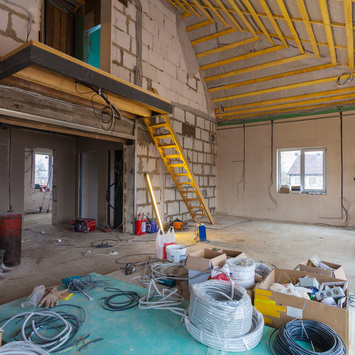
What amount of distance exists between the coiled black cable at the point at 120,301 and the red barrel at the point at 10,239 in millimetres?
1758

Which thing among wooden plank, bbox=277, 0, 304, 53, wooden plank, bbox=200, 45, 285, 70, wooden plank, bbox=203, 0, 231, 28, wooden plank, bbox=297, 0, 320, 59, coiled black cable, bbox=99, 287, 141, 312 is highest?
wooden plank, bbox=203, 0, 231, 28

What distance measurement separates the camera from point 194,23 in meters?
6.79

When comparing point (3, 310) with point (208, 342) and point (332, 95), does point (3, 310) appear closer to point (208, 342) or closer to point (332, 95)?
point (208, 342)

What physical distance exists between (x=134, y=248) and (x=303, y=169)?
5.57 metres

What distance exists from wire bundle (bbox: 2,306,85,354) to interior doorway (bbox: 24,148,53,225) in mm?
7578

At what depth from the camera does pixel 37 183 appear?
32.8 feet

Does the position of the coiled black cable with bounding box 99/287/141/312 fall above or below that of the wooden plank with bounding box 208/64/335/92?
below

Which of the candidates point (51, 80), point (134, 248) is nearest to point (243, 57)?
point (51, 80)

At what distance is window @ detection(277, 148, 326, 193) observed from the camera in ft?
23.9

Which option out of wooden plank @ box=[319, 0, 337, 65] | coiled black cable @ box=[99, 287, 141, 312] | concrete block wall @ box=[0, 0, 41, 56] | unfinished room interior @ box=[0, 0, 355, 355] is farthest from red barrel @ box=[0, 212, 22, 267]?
wooden plank @ box=[319, 0, 337, 65]

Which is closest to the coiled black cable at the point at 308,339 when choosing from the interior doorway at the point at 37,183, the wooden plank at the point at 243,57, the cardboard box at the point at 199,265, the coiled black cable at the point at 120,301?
the cardboard box at the point at 199,265

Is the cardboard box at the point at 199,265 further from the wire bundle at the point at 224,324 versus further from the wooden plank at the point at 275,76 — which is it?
the wooden plank at the point at 275,76

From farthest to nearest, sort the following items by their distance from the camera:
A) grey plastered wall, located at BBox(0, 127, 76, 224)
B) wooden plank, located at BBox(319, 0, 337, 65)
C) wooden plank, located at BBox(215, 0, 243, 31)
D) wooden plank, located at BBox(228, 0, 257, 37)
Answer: grey plastered wall, located at BBox(0, 127, 76, 224)
wooden plank, located at BBox(215, 0, 243, 31)
wooden plank, located at BBox(228, 0, 257, 37)
wooden plank, located at BBox(319, 0, 337, 65)

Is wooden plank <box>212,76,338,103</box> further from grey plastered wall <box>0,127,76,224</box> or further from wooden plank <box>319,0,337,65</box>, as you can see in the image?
grey plastered wall <box>0,127,76,224</box>
